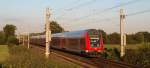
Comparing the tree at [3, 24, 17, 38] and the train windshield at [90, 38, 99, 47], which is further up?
the tree at [3, 24, 17, 38]

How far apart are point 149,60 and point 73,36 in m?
14.9

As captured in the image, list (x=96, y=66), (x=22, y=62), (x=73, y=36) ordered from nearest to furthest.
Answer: (x=22, y=62), (x=96, y=66), (x=73, y=36)

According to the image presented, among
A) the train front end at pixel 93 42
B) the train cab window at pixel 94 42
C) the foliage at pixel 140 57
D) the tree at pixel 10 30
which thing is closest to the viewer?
the foliage at pixel 140 57

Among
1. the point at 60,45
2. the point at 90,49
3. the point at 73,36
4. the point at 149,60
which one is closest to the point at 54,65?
the point at 149,60

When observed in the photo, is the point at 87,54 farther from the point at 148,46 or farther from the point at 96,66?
the point at 96,66

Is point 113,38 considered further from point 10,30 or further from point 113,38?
point 10,30

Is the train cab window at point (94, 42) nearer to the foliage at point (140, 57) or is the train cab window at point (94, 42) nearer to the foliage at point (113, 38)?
the foliage at point (140, 57)

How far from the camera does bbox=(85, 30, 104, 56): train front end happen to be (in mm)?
34094

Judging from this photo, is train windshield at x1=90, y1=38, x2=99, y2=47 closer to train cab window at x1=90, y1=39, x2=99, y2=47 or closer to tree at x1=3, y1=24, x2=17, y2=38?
train cab window at x1=90, y1=39, x2=99, y2=47

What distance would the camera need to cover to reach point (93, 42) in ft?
114

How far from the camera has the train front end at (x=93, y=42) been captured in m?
34.1

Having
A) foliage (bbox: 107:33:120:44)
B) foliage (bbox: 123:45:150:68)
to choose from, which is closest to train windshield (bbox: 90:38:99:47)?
foliage (bbox: 123:45:150:68)

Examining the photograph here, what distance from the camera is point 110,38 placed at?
79375 millimetres

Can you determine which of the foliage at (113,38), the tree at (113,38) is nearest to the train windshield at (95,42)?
the foliage at (113,38)
